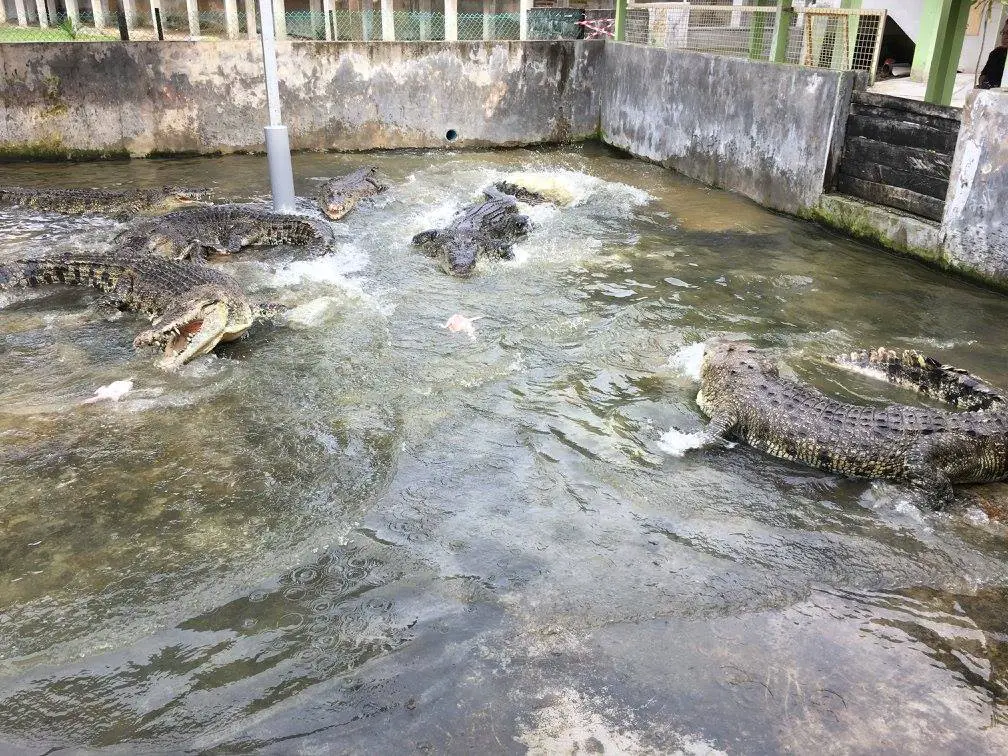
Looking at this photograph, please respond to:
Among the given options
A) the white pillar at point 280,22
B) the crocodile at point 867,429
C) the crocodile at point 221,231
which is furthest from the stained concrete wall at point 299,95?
the crocodile at point 867,429

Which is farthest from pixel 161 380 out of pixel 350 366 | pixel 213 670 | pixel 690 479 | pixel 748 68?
pixel 748 68

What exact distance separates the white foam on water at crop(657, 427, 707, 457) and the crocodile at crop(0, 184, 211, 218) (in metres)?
8.33

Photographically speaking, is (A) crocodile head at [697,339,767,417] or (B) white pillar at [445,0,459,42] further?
(B) white pillar at [445,0,459,42]

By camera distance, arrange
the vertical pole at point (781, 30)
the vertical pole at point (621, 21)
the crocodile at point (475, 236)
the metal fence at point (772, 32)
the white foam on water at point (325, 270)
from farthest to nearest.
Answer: the vertical pole at point (621, 21), the vertical pole at point (781, 30), the metal fence at point (772, 32), the crocodile at point (475, 236), the white foam on water at point (325, 270)

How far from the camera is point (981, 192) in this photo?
25.1ft

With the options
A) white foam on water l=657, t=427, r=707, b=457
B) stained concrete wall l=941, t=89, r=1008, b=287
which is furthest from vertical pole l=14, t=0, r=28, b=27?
white foam on water l=657, t=427, r=707, b=457

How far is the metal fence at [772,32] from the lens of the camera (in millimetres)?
9359

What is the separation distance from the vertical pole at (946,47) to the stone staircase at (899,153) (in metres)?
0.39

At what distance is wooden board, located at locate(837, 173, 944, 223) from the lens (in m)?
8.47

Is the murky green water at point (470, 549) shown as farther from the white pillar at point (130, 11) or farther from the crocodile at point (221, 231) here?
the white pillar at point (130, 11)

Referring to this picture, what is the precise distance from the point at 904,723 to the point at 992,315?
17.8 feet

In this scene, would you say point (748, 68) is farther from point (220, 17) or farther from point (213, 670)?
point (220, 17)

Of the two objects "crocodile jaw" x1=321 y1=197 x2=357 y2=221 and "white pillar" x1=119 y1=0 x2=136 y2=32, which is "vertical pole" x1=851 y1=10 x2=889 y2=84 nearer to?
"crocodile jaw" x1=321 y1=197 x2=357 y2=221

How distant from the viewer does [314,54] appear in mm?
13539
